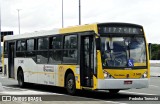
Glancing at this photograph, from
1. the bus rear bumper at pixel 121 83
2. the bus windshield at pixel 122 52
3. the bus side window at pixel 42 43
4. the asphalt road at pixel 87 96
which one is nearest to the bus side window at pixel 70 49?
the asphalt road at pixel 87 96

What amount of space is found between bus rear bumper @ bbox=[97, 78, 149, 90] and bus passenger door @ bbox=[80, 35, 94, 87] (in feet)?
2.82

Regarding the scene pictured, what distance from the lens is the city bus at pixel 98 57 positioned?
17359 mm

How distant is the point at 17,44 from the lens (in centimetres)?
2577

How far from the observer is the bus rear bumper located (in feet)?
56.4

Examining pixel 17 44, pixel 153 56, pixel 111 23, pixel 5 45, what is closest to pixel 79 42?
pixel 111 23

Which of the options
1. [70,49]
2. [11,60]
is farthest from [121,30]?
[11,60]

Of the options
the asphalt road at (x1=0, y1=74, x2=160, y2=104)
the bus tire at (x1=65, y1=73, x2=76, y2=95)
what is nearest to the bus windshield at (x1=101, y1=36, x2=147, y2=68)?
the asphalt road at (x1=0, y1=74, x2=160, y2=104)

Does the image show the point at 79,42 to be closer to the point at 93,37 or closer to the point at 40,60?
the point at 93,37

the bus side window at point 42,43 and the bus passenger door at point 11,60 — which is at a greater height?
the bus side window at point 42,43

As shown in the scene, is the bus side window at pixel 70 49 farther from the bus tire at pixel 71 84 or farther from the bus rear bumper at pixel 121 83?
the bus rear bumper at pixel 121 83

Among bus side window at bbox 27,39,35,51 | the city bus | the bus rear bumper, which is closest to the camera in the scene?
the bus rear bumper

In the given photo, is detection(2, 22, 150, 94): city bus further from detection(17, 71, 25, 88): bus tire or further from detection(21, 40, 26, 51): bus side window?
detection(17, 71, 25, 88): bus tire

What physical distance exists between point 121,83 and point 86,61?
6.00 ft

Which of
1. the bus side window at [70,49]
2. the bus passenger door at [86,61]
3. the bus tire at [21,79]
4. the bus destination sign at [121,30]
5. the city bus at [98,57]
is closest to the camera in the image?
the city bus at [98,57]
